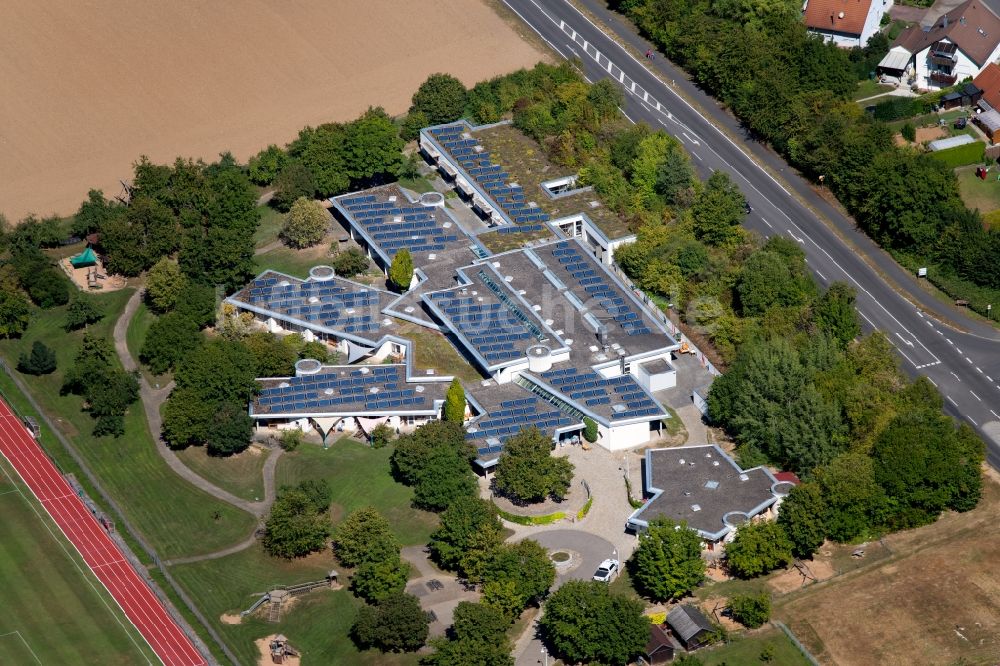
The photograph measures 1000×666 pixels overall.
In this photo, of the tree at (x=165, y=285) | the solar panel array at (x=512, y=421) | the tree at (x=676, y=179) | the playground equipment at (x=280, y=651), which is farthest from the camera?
the tree at (x=676, y=179)

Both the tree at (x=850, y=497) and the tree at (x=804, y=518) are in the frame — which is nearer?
the tree at (x=804, y=518)

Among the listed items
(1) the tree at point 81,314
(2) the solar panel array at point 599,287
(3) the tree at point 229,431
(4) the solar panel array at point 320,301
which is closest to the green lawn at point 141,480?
(1) the tree at point 81,314

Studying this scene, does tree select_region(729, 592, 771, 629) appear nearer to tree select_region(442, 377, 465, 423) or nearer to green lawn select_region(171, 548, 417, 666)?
green lawn select_region(171, 548, 417, 666)

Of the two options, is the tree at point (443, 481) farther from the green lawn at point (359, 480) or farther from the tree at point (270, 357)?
the tree at point (270, 357)

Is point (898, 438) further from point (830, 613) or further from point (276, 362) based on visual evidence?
point (276, 362)

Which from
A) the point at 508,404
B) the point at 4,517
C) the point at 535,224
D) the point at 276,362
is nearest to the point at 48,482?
the point at 4,517
